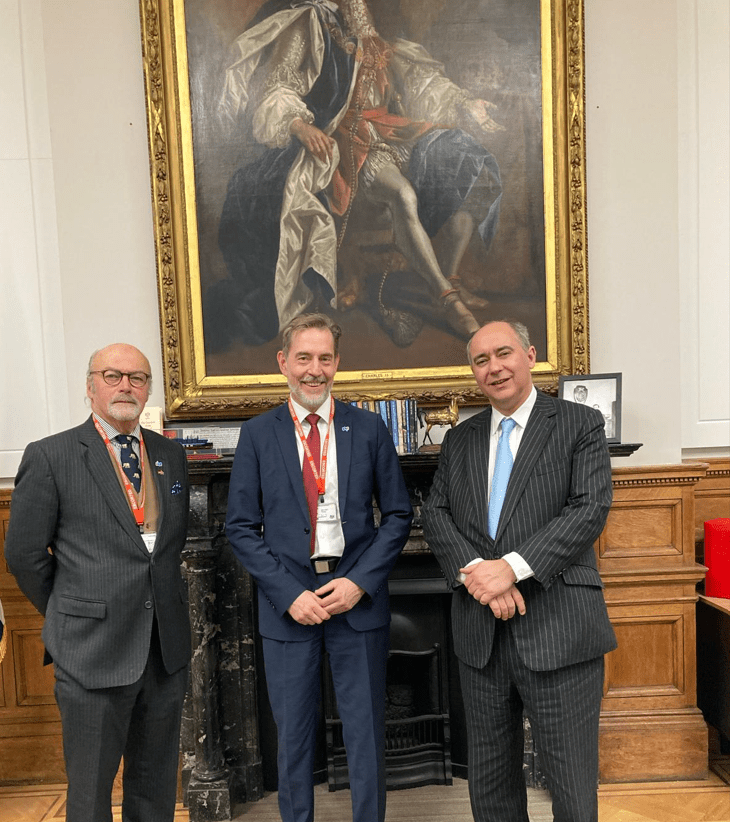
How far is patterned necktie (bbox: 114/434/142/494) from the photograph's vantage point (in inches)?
96.9

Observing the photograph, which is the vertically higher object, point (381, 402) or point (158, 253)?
point (158, 253)

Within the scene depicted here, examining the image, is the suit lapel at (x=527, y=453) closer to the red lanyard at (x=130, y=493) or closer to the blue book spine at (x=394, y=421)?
the blue book spine at (x=394, y=421)

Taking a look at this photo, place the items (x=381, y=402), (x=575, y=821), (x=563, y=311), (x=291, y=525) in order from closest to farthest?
(x=575, y=821)
(x=291, y=525)
(x=381, y=402)
(x=563, y=311)

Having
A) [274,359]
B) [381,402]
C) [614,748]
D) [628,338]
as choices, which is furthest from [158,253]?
[614,748]

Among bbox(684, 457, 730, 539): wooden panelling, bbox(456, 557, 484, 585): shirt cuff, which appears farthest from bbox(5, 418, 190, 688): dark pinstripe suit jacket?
bbox(684, 457, 730, 539): wooden panelling

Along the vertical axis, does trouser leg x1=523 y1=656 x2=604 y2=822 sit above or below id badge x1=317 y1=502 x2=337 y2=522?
below

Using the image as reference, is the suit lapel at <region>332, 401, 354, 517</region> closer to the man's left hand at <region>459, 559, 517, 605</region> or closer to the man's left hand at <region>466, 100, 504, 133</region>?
the man's left hand at <region>459, 559, 517, 605</region>

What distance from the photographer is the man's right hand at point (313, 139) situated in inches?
142

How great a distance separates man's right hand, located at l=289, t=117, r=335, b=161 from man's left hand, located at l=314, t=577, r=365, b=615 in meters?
2.10

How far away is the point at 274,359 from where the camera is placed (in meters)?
3.65

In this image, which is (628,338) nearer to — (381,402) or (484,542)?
(381,402)

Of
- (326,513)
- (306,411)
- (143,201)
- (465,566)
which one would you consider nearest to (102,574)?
(326,513)

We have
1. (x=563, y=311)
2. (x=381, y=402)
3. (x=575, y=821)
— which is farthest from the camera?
(x=563, y=311)

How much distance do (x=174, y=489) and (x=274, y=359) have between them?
1222mm
